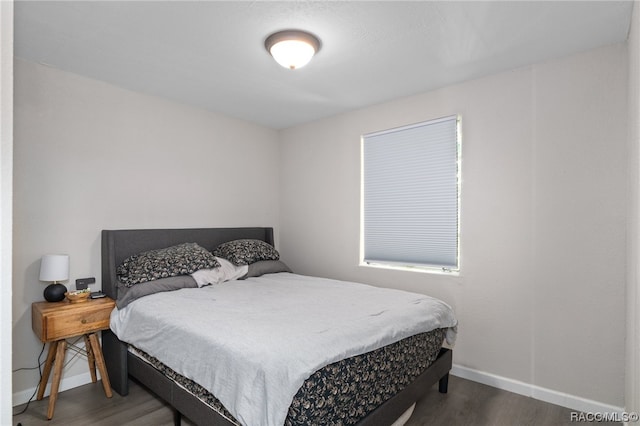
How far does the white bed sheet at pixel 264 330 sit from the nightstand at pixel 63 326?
11 centimetres

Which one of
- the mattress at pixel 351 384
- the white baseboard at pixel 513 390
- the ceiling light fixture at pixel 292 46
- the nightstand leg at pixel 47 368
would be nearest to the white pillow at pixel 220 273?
the mattress at pixel 351 384

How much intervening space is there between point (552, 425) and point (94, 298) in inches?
134

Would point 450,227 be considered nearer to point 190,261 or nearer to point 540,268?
point 540,268

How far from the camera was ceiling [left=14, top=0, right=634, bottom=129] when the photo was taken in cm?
195

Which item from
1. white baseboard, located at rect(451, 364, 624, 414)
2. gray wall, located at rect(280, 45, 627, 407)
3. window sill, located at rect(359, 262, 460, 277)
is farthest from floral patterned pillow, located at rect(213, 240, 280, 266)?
white baseboard, located at rect(451, 364, 624, 414)

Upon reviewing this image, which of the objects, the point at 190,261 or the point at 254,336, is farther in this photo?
the point at 190,261

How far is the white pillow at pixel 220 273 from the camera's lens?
2943 mm

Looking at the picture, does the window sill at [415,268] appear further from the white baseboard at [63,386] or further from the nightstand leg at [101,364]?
the white baseboard at [63,386]

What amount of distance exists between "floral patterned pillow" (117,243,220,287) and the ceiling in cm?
150

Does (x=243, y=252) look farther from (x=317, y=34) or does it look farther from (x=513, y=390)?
(x=513, y=390)

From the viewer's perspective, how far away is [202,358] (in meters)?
1.77

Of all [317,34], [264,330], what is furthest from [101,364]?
[317,34]

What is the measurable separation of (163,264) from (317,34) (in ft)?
6.99

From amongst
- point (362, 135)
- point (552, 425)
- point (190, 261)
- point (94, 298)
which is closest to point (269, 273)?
point (190, 261)
